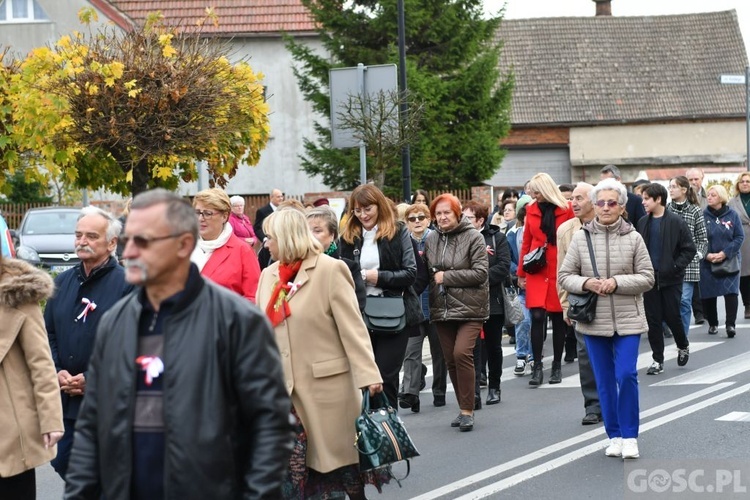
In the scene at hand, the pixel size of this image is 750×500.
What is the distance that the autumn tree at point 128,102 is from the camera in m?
11.7

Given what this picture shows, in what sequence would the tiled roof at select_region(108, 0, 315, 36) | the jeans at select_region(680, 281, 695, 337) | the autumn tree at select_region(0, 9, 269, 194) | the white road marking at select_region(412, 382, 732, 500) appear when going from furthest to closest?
the tiled roof at select_region(108, 0, 315, 36)
the jeans at select_region(680, 281, 695, 337)
the autumn tree at select_region(0, 9, 269, 194)
the white road marking at select_region(412, 382, 732, 500)

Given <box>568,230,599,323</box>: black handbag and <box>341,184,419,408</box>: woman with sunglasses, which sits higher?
<box>341,184,419,408</box>: woman with sunglasses

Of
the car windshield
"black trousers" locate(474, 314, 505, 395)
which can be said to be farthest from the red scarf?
the car windshield

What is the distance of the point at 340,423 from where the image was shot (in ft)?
20.4

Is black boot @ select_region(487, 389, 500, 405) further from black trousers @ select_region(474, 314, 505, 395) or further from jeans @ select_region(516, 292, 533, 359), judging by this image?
jeans @ select_region(516, 292, 533, 359)


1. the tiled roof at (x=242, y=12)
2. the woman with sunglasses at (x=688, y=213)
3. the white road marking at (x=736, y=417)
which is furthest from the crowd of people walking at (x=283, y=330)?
the tiled roof at (x=242, y=12)

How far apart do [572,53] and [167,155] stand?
42.6 meters

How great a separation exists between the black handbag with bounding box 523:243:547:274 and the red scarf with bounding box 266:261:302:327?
5.56 metres

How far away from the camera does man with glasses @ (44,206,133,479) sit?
6.11 m

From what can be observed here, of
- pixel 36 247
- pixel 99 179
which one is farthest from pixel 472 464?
pixel 36 247

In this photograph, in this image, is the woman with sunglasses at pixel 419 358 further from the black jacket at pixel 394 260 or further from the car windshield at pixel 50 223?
the car windshield at pixel 50 223

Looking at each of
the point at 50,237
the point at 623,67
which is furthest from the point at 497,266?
the point at 623,67

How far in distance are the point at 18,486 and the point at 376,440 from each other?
5.80ft

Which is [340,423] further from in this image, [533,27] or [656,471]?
[533,27]
